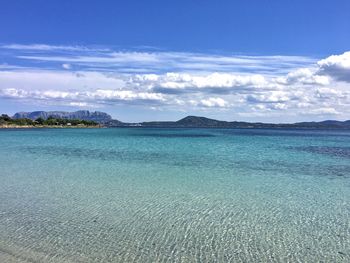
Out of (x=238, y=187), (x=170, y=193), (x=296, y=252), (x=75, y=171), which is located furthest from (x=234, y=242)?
(x=75, y=171)

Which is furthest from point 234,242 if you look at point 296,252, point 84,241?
point 84,241

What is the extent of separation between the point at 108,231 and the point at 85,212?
2608 mm

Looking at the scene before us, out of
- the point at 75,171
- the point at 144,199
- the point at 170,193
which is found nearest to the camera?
the point at 144,199

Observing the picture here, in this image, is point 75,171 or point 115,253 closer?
point 115,253

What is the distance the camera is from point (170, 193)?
17.4m

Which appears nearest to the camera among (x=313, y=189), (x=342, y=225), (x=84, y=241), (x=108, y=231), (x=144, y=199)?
(x=84, y=241)

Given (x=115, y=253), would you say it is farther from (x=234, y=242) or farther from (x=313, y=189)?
(x=313, y=189)

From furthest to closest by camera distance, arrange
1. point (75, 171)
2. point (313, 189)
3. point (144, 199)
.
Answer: point (75, 171) < point (313, 189) < point (144, 199)

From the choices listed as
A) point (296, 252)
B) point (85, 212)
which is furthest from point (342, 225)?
point (85, 212)

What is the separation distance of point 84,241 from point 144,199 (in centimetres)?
564

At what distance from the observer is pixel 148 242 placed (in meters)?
10.6

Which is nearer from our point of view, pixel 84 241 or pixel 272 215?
pixel 84 241

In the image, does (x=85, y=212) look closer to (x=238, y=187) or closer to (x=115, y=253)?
(x=115, y=253)

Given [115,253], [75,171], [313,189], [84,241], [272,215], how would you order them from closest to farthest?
[115,253] < [84,241] < [272,215] < [313,189] < [75,171]
